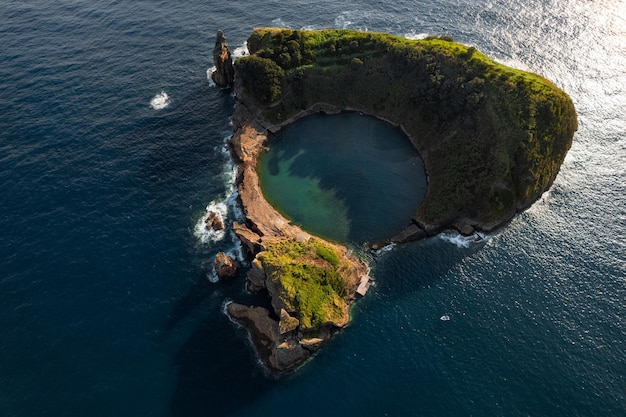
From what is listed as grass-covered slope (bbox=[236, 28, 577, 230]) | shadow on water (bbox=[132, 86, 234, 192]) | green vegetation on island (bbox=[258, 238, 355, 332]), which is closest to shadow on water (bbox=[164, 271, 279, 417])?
green vegetation on island (bbox=[258, 238, 355, 332])

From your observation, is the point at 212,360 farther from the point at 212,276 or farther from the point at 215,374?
the point at 212,276

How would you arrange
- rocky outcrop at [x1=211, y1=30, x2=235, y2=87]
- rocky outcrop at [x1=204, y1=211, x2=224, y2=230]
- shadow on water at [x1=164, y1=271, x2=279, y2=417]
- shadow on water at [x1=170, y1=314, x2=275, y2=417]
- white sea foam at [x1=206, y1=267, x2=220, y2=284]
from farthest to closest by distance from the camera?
rocky outcrop at [x1=211, y1=30, x2=235, y2=87] < rocky outcrop at [x1=204, y1=211, x2=224, y2=230] < white sea foam at [x1=206, y1=267, x2=220, y2=284] < shadow on water at [x1=164, y1=271, x2=279, y2=417] < shadow on water at [x1=170, y1=314, x2=275, y2=417]

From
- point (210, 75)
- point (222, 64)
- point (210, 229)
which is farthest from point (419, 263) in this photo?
point (210, 75)

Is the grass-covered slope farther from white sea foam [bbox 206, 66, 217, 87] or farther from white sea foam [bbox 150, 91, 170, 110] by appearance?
white sea foam [bbox 150, 91, 170, 110]

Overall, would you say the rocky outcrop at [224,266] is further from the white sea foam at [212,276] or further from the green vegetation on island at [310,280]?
the green vegetation on island at [310,280]

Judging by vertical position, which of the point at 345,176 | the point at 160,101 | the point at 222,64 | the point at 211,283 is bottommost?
the point at 211,283

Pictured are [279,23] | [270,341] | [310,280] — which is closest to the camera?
[270,341]

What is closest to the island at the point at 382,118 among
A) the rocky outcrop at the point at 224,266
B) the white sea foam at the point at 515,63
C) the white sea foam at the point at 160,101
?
the rocky outcrop at the point at 224,266
